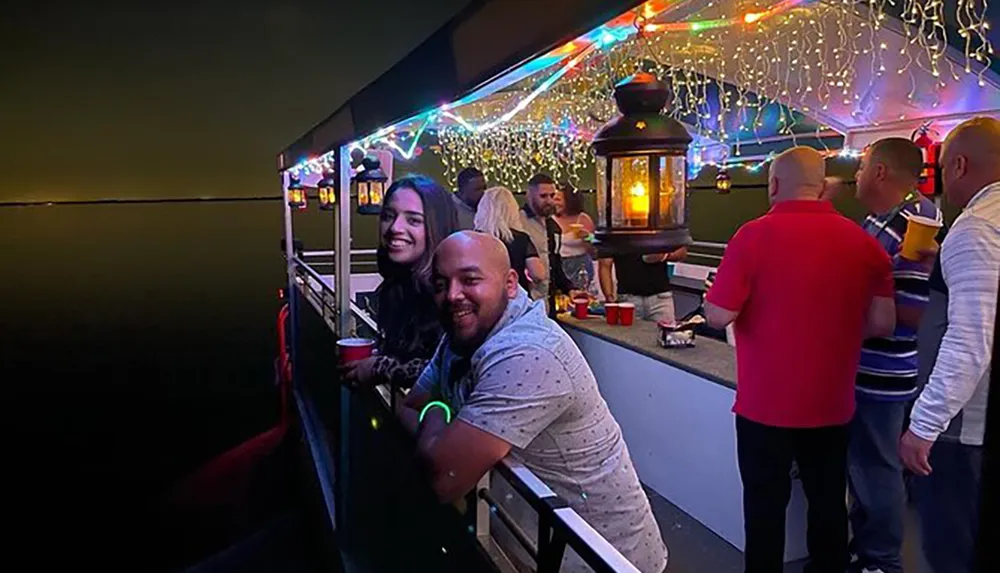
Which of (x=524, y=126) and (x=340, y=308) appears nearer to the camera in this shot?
(x=340, y=308)

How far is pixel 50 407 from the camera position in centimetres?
1192

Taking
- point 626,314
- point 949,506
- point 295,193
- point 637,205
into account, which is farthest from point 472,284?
point 295,193

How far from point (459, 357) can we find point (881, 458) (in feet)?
4.55

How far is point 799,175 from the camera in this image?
87.0 inches

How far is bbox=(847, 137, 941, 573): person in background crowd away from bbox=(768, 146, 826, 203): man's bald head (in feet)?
0.84

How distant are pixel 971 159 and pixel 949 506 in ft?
3.04

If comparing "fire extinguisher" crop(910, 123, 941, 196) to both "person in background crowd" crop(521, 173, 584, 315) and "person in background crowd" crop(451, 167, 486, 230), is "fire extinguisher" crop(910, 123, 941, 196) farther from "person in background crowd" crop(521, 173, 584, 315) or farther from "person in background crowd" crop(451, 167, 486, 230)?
"person in background crowd" crop(451, 167, 486, 230)

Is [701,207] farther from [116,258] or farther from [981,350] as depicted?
[981,350]

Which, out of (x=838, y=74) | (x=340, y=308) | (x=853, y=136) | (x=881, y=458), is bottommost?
(x=881, y=458)

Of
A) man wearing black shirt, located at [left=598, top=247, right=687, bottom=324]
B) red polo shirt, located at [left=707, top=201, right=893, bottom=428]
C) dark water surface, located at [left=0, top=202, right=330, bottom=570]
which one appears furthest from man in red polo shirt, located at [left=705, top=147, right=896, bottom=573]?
dark water surface, located at [left=0, top=202, right=330, bottom=570]

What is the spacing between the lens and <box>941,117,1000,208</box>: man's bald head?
1795 millimetres

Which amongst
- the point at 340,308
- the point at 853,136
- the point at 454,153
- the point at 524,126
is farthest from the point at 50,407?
the point at 853,136

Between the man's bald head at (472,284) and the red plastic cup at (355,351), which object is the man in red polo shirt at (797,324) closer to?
the man's bald head at (472,284)

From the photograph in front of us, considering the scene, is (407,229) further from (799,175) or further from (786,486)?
(786,486)
